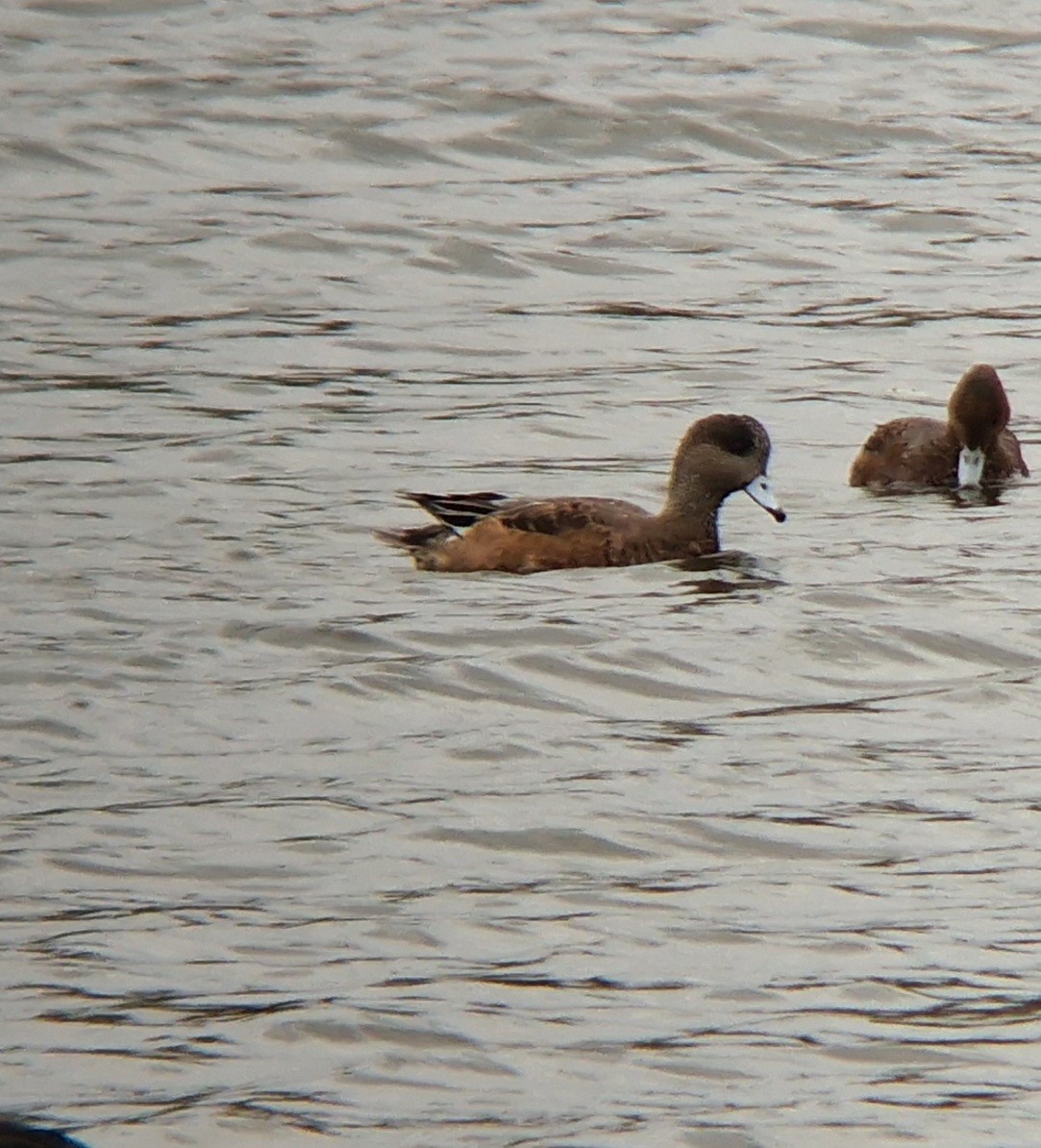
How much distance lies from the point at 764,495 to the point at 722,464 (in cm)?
27


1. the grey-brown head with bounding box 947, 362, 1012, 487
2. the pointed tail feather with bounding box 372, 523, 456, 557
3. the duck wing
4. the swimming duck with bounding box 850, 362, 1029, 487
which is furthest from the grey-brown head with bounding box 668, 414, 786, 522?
the grey-brown head with bounding box 947, 362, 1012, 487

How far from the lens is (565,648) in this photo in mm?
9320

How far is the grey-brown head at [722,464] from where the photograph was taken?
10.9 m

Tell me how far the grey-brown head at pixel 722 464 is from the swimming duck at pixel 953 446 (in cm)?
76

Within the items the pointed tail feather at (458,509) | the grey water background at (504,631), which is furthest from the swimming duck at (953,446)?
the pointed tail feather at (458,509)

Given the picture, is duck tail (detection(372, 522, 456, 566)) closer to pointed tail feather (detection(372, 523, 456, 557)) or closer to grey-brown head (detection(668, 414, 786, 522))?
pointed tail feather (detection(372, 523, 456, 557))

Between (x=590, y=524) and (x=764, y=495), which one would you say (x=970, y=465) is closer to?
(x=764, y=495)

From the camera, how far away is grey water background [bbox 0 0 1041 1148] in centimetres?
598

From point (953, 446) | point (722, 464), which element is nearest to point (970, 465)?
point (953, 446)

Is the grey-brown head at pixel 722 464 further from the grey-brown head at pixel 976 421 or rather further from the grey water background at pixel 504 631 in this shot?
the grey-brown head at pixel 976 421

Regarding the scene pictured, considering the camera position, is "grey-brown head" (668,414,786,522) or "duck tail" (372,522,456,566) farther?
"grey-brown head" (668,414,786,522)

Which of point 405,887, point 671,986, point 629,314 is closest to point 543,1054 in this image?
point 671,986

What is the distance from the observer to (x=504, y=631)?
9.60 m

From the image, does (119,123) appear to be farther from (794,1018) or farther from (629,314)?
(794,1018)
